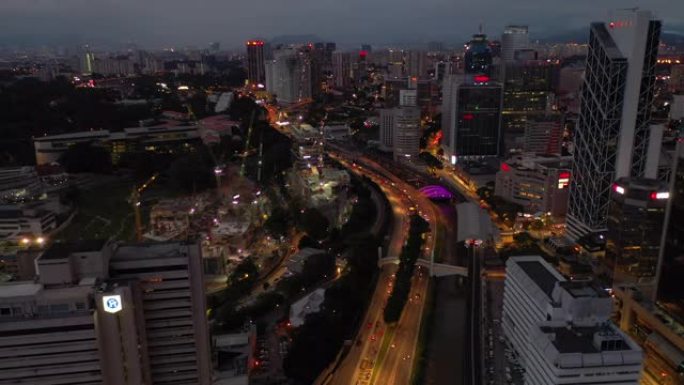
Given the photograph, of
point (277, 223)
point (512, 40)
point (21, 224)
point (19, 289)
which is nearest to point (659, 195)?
point (277, 223)

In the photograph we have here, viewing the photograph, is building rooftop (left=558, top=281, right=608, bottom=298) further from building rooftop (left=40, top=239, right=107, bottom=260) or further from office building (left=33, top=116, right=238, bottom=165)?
office building (left=33, top=116, right=238, bottom=165)

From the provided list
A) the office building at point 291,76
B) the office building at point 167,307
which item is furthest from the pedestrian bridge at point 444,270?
the office building at point 291,76

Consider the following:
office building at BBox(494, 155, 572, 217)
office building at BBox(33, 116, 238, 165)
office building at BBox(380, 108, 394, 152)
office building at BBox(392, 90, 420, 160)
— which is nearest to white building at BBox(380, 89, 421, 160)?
office building at BBox(392, 90, 420, 160)

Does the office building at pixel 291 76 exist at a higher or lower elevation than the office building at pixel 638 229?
higher

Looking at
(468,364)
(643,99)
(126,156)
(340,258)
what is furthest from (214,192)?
(643,99)

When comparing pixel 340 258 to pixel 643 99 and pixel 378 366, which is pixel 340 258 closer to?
pixel 378 366

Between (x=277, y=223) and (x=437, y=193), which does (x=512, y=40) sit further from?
(x=277, y=223)

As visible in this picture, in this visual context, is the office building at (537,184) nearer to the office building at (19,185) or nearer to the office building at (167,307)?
the office building at (167,307)
